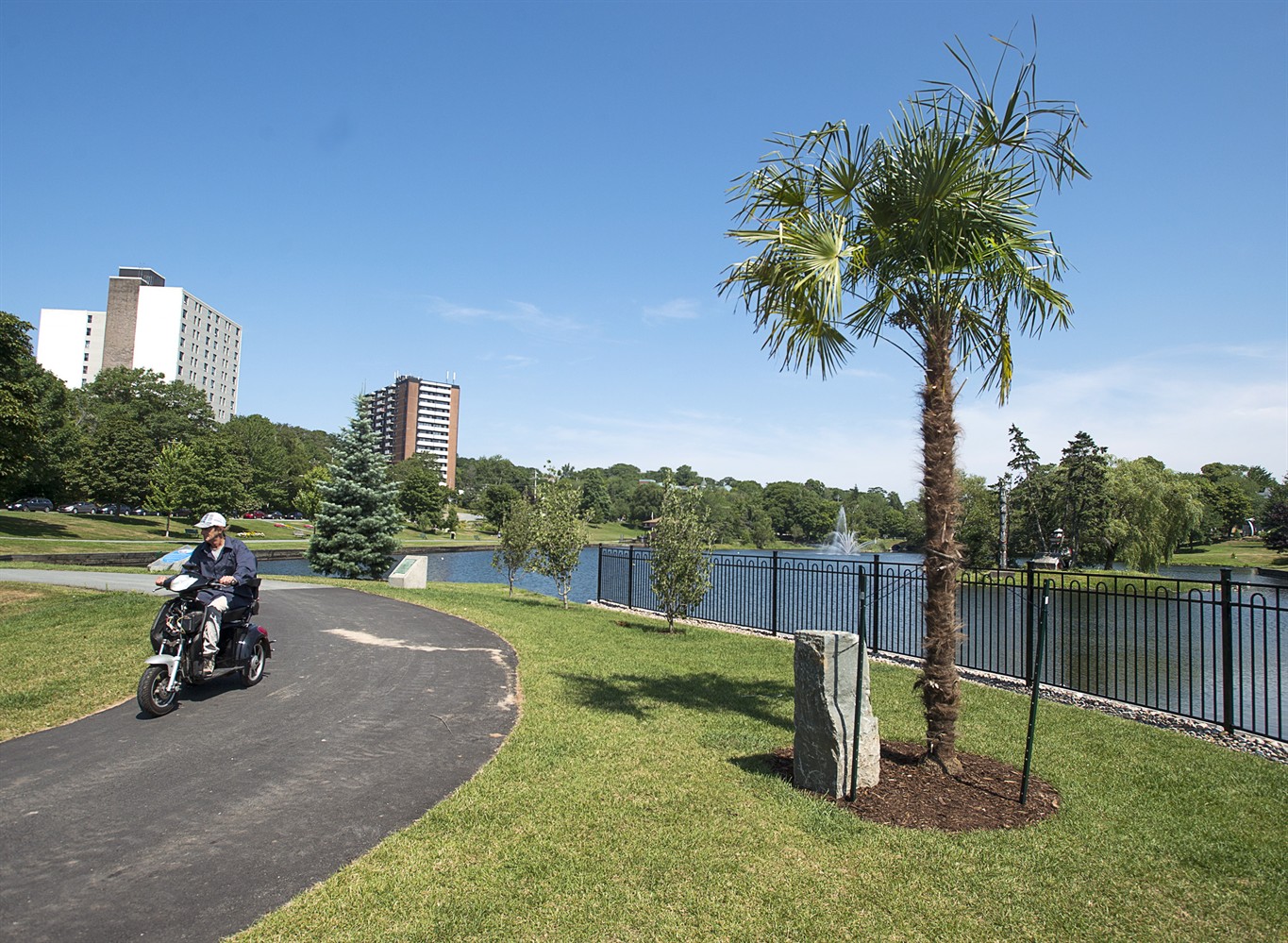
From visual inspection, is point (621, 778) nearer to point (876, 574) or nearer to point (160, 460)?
point (876, 574)

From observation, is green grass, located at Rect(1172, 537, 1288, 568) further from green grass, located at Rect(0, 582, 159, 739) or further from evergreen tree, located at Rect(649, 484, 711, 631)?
green grass, located at Rect(0, 582, 159, 739)

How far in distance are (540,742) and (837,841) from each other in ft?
8.96

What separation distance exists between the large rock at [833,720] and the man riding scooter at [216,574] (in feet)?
18.0

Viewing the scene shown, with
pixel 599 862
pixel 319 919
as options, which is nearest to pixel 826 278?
pixel 599 862

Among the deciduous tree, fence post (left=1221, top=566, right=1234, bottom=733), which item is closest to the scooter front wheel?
fence post (left=1221, top=566, right=1234, bottom=733)

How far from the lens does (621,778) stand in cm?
541

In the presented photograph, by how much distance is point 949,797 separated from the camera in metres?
5.25

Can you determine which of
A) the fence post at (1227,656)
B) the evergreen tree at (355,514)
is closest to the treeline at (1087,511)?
the fence post at (1227,656)

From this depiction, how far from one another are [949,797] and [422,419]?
173361 millimetres

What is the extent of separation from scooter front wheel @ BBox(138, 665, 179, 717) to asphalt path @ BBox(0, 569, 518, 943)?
0.14 metres

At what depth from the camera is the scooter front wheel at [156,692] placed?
6.72 m

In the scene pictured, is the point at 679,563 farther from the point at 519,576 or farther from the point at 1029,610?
the point at 519,576

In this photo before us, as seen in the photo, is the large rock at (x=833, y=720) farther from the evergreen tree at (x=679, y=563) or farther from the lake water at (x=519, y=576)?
the lake water at (x=519, y=576)

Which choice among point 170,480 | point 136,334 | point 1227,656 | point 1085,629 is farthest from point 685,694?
point 136,334
